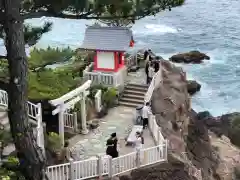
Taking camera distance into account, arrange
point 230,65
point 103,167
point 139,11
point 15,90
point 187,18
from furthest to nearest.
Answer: point 187,18, point 230,65, point 103,167, point 139,11, point 15,90

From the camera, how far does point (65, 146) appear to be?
21.1 meters

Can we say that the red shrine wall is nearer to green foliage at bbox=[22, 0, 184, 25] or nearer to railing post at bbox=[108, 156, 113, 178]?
railing post at bbox=[108, 156, 113, 178]

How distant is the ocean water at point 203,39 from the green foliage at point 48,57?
92.8 ft

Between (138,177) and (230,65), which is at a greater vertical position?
(138,177)

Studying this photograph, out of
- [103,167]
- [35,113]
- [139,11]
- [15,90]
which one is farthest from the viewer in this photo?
[35,113]

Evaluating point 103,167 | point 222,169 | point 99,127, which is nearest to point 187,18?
point 222,169

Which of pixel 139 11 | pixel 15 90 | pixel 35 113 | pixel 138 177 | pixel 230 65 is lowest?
pixel 230 65

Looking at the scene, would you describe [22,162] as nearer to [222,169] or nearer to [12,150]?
[12,150]

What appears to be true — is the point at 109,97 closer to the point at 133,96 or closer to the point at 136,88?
the point at 133,96

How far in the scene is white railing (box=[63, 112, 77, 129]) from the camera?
23.4 m

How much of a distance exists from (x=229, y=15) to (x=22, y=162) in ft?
246

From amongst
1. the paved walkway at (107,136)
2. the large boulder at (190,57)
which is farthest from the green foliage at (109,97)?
the large boulder at (190,57)

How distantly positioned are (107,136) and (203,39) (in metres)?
51.1

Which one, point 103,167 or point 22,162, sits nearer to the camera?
point 22,162
